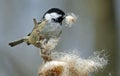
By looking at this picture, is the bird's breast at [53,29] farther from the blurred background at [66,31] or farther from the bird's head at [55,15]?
the blurred background at [66,31]

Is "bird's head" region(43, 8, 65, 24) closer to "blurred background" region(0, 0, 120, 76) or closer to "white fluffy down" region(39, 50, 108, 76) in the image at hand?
"white fluffy down" region(39, 50, 108, 76)

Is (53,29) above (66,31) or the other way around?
above

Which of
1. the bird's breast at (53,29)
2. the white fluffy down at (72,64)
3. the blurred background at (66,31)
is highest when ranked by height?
the white fluffy down at (72,64)

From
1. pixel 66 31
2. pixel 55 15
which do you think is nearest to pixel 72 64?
pixel 55 15

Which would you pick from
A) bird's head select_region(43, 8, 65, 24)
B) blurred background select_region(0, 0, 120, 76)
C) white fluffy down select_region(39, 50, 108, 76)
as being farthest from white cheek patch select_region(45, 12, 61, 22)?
blurred background select_region(0, 0, 120, 76)

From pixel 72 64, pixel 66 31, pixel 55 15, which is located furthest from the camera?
pixel 66 31

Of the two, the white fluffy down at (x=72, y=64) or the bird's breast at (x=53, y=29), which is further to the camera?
the bird's breast at (x=53, y=29)

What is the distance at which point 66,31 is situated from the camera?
175 cm

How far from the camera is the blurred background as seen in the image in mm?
1624

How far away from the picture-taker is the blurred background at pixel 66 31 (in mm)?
1624

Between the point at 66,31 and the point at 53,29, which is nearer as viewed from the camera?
the point at 53,29

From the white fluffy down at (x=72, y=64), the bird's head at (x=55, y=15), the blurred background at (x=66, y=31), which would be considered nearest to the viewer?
the white fluffy down at (x=72, y=64)

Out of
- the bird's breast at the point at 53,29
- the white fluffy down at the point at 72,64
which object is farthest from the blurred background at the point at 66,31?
the white fluffy down at the point at 72,64

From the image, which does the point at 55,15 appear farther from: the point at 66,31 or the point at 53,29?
the point at 66,31
